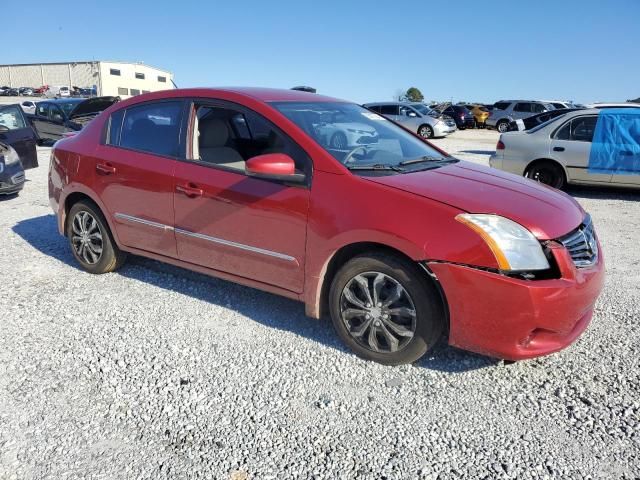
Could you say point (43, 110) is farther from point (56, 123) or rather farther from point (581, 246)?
point (581, 246)

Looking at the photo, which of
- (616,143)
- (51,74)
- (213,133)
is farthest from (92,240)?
Result: (51,74)

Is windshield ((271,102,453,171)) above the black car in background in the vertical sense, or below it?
above

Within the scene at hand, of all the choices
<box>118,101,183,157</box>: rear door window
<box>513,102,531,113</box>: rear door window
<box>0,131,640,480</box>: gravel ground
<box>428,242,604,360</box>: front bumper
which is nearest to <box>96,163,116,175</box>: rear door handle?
<box>118,101,183,157</box>: rear door window

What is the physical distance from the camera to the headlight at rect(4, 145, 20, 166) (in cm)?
788

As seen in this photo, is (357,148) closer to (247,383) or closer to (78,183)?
(247,383)

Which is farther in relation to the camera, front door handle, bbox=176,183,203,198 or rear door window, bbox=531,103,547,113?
rear door window, bbox=531,103,547,113

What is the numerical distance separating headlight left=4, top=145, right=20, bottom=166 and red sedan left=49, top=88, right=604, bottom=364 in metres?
4.37

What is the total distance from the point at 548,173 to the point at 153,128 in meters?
7.20

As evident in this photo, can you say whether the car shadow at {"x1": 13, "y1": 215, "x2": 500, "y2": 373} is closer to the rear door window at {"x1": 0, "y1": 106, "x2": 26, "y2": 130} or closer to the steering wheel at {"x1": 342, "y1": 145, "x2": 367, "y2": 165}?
the steering wheel at {"x1": 342, "y1": 145, "x2": 367, "y2": 165}

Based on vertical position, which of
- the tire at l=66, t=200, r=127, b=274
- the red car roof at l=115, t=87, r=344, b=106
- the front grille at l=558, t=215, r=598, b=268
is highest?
the red car roof at l=115, t=87, r=344, b=106

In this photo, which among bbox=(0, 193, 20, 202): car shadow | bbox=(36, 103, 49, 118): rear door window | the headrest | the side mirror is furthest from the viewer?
bbox=(36, 103, 49, 118): rear door window

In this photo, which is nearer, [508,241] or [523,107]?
[508,241]

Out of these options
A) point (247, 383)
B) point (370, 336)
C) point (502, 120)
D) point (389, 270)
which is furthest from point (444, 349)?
point (502, 120)

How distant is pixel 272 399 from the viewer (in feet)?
9.08
